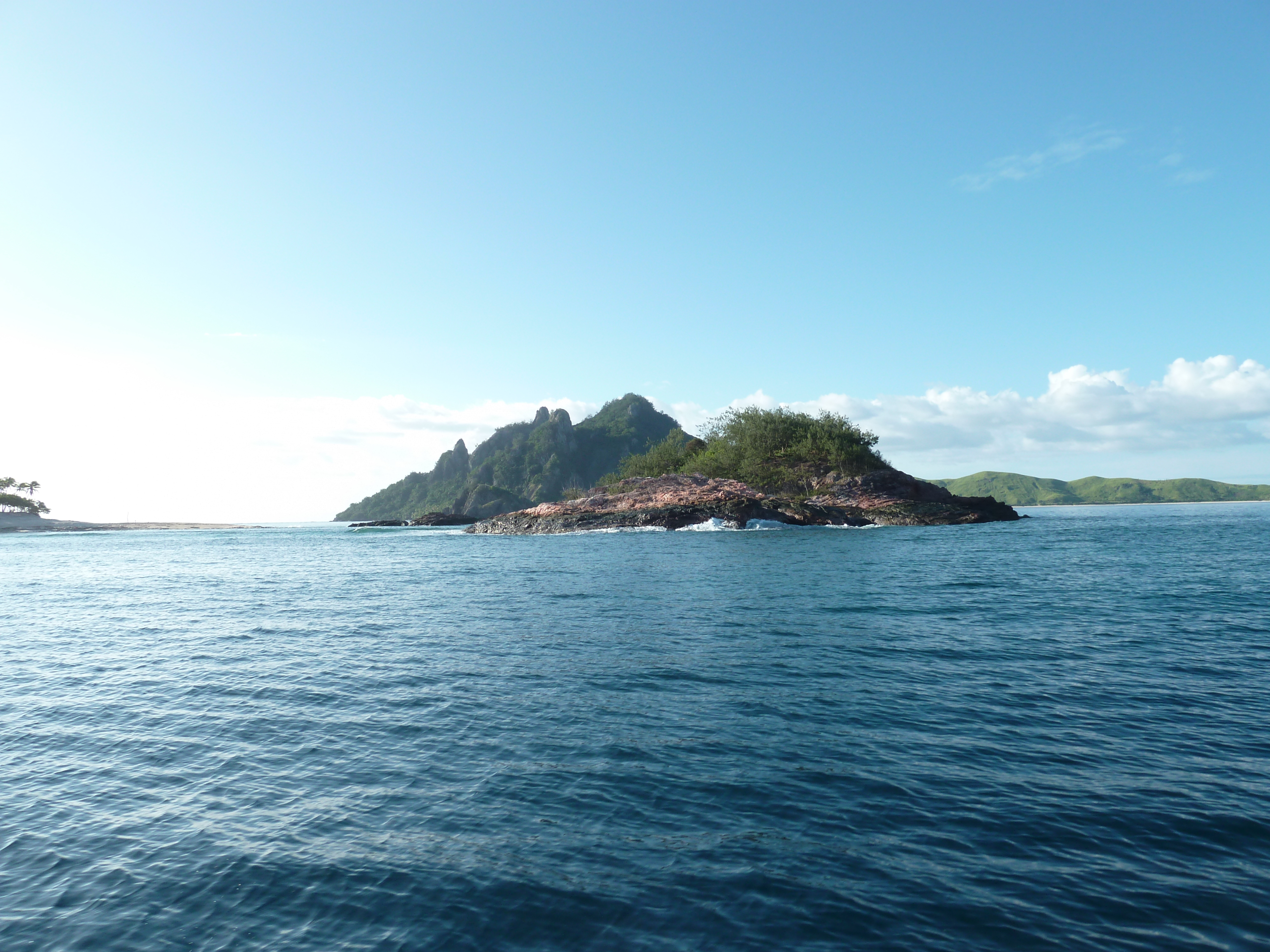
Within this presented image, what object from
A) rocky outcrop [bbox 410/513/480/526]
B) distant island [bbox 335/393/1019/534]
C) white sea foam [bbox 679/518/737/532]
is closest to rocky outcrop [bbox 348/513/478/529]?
rocky outcrop [bbox 410/513/480/526]

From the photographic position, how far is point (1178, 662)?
18.0m

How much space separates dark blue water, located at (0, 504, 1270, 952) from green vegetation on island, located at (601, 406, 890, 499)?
289 feet

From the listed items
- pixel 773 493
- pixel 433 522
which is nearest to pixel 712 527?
pixel 773 493

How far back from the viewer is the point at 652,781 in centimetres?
1098

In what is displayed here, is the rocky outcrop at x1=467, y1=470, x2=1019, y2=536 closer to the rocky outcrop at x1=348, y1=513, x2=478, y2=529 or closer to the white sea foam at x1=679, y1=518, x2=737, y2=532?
the white sea foam at x1=679, y1=518, x2=737, y2=532

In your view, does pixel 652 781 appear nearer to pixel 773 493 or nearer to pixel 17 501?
pixel 773 493

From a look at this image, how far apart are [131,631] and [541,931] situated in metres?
28.9

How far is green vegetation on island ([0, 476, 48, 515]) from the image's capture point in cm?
17462

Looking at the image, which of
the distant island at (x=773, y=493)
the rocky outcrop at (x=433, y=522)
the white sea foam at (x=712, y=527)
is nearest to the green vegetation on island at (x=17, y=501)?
the rocky outcrop at (x=433, y=522)

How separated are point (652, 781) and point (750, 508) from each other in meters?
89.4

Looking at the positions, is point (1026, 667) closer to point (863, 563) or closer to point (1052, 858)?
point (1052, 858)

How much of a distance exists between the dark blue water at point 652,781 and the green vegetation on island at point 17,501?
20781 centimetres

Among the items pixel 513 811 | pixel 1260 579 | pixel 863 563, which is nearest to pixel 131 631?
pixel 513 811

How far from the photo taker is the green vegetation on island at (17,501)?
175 m
